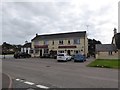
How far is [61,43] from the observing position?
2359 inches

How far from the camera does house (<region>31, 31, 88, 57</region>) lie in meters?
57.2

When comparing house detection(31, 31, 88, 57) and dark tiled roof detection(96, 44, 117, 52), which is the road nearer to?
house detection(31, 31, 88, 57)

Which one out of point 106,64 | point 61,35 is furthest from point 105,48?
point 106,64

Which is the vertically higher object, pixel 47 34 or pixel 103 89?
pixel 47 34

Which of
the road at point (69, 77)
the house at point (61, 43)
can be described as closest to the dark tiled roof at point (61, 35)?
the house at point (61, 43)

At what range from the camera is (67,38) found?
5909cm

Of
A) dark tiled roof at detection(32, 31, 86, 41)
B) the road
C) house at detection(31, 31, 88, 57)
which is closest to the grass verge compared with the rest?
the road

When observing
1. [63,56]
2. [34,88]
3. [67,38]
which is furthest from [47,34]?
[34,88]

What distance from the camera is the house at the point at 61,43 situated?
2252 inches

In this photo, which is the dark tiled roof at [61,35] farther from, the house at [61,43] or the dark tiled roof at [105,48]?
the dark tiled roof at [105,48]

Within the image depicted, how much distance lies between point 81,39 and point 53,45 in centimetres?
876

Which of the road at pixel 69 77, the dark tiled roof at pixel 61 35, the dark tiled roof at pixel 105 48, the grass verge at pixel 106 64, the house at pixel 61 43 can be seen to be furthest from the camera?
the dark tiled roof at pixel 105 48

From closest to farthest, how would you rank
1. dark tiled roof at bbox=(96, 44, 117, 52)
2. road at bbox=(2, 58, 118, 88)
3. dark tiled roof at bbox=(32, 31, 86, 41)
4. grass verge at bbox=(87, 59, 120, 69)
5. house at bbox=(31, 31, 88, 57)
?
road at bbox=(2, 58, 118, 88)
grass verge at bbox=(87, 59, 120, 69)
house at bbox=(31, 31, 88, 57)
dark tiled roof at bbox=(32, 31, 86, 41)
dark tiled roof at bbox=(96, 44, 117, 52)

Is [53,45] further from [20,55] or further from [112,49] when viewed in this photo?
[112,49]
